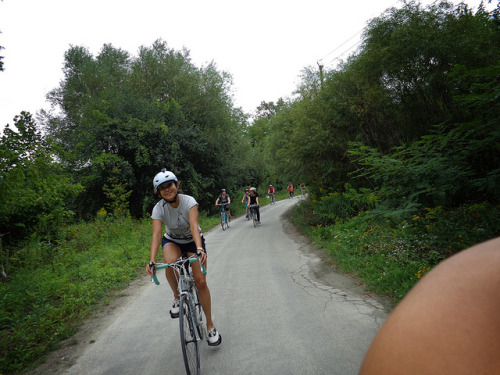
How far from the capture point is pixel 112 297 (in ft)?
19.3

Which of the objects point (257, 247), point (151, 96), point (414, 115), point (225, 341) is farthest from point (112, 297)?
point (151, 96)

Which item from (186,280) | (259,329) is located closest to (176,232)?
(186,280)

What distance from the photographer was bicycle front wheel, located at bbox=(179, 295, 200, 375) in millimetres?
2822

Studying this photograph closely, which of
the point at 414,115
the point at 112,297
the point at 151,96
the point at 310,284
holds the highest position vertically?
the point at 151,96

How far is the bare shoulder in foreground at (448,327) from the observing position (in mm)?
346

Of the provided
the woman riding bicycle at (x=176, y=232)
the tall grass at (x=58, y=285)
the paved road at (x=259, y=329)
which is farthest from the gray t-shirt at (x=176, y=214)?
the tall grass at (x=58, y=285)

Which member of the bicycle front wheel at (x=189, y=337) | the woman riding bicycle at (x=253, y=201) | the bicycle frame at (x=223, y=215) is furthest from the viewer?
the bicycle frame at (x=223, y=215)

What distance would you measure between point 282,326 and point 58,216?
29.6 ft

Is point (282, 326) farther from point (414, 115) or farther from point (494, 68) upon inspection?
point (414, 115)

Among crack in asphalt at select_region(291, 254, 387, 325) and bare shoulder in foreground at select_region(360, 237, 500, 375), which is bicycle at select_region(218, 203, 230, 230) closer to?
crack in asphalt at select_region(291, 254, 387, 325)

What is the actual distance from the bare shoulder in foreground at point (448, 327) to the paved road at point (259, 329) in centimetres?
298

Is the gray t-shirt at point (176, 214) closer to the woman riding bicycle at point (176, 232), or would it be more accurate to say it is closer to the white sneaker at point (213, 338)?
the woman riding bicycle at point (176, 232)

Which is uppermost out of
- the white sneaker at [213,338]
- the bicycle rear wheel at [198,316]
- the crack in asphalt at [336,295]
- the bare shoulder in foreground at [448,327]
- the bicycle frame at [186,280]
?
the bare shoulder in foreground at [448,327]

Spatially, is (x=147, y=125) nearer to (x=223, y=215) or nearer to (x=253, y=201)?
(x=223, y=215)
